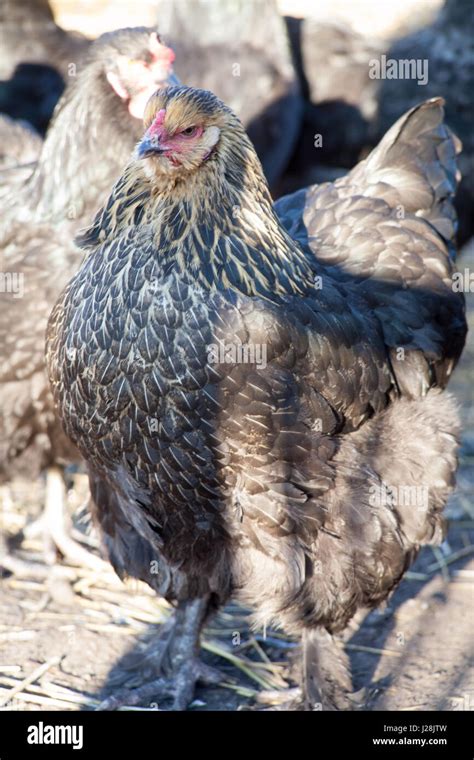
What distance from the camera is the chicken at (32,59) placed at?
19.4ft

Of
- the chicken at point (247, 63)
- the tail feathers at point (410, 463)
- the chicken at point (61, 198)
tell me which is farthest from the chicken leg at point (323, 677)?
the chicken at point (247, 63)

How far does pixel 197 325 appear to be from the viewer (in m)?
2.89

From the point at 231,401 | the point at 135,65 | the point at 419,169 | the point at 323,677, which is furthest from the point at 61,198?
the point at 323,677

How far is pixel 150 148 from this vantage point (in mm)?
2820

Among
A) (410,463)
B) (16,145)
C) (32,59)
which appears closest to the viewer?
(410,463)

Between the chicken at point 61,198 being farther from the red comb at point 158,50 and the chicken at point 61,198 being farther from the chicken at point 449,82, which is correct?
the chicken at point 449,82

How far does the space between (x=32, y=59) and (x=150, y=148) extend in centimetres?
354

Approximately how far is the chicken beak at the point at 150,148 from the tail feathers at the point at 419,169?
141cm

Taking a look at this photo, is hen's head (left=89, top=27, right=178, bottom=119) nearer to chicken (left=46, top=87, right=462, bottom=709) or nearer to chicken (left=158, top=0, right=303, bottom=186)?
chicken (left=46, top=87, right=462, bottom=709)

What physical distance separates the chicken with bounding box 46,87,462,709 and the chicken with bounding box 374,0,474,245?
220cm

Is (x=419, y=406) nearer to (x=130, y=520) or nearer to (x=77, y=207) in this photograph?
(x=130, y=520)

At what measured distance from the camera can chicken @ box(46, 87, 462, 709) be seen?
292 cm

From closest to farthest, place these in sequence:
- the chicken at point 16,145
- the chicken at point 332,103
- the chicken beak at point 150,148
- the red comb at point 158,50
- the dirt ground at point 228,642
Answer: the chicken beak at point 150,148 < the dirt ground at point 228,642 < the red comb at point 158,50 < the chicken at point 16,145 < the chicken at point 332,103

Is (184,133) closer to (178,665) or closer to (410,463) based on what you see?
(410,463)
